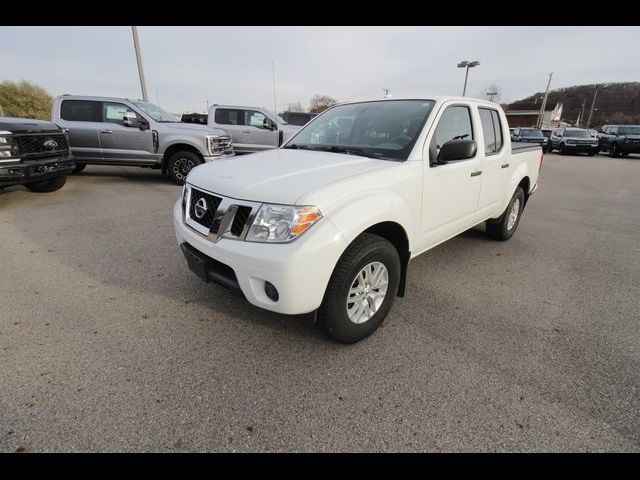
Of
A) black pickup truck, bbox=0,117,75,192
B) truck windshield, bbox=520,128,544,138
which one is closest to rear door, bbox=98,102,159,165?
black pickup truck, bbox=0,117,75,192

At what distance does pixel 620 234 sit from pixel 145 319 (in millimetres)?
6639

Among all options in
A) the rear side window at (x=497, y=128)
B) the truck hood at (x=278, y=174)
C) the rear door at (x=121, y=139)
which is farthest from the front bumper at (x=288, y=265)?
the rear door at (x=121, y=139)

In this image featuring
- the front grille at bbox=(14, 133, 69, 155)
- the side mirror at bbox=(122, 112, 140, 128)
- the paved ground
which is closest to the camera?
the paved ground

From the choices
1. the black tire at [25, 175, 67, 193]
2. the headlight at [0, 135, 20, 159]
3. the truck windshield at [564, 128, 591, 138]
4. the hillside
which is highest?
the hillside

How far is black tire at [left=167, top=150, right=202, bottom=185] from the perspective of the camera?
8.05 metres

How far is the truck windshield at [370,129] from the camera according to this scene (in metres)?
2.85

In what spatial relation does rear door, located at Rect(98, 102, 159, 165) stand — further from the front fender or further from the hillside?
the hillside

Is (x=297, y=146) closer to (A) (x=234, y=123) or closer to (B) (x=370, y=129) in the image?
(B) (x=370, y=129)

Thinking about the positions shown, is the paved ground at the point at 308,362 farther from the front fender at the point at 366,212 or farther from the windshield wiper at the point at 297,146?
the windshield wiper at the point at 297,146

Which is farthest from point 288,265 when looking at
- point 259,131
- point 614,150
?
point 614,150

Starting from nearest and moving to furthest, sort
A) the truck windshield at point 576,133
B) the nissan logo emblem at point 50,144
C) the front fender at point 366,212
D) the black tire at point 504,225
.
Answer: the front fender at point 366,212 < the black tire at point 504,225 < the nissan logo emblem at point 50,144 < the truck windshield at point 576,133

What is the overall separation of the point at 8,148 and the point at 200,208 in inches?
194

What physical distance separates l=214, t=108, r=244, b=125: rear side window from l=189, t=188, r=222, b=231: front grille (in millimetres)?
9063

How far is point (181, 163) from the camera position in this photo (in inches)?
321
